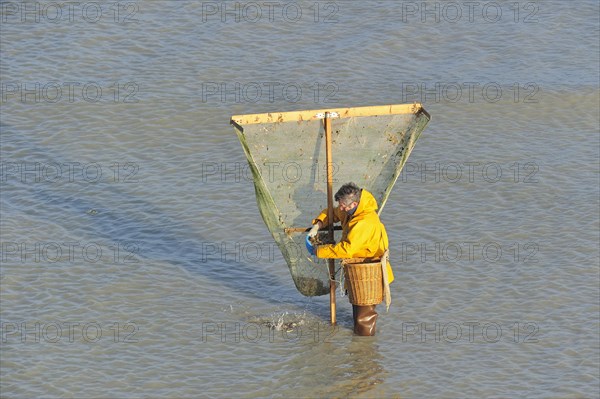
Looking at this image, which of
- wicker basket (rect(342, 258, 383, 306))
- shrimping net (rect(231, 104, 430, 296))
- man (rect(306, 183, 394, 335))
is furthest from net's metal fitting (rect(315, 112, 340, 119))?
wicker basket (rect(342, 258, 383, 306))

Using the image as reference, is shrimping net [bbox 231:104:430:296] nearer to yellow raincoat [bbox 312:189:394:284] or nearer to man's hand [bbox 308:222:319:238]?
man's hand [bbox 308:222:319:238]

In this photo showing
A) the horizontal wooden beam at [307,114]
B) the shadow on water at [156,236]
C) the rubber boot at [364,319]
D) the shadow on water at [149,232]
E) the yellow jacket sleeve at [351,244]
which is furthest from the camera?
the shadow on water at [156,236]

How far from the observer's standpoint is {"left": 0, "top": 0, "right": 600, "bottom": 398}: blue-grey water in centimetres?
1081

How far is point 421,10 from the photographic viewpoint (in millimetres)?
19750

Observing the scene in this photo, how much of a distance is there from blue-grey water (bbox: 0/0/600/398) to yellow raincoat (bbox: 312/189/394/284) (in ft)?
3.54

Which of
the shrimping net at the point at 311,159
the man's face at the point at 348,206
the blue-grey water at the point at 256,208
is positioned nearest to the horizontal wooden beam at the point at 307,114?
the shrimping net at the point at 311,159

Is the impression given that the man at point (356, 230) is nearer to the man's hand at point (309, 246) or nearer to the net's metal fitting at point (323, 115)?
the man's hand at point (309, 246)

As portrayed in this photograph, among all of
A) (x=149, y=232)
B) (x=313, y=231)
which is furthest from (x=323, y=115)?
(x=149, y=232)

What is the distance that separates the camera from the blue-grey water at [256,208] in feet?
35.5

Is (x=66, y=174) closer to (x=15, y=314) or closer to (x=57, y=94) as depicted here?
(x=57, y=94)

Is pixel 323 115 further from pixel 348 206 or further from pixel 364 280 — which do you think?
pixel 364 280

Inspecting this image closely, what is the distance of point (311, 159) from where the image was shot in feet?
36.6

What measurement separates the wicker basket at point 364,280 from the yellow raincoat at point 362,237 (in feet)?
0.32

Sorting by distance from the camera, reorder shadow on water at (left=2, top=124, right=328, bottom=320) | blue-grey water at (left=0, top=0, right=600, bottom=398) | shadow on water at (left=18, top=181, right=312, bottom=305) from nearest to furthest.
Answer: blue-grey water at (left=0, top=0, right=600, bottom=398), shadow on water at (left=2, top=124, right=328, bottom=320), shadow on water at (left=18, top=181, right=312, bottom=305)
